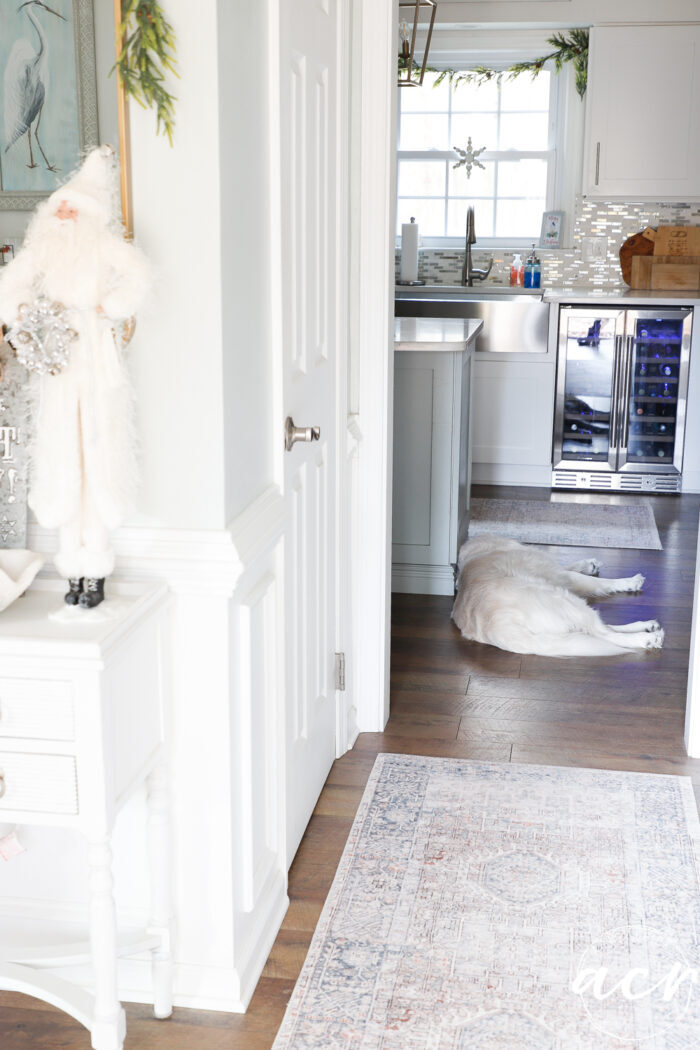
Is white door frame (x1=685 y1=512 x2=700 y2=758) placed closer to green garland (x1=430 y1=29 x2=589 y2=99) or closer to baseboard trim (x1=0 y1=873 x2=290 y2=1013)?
baseboard trim (x1=0 y1=873 x2=290 y2=1013)

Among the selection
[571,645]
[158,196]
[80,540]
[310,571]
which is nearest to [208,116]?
[158,196]

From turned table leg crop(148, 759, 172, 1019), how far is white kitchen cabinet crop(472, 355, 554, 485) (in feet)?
14.8

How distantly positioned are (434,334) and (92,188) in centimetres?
281

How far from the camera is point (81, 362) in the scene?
1.70 metres

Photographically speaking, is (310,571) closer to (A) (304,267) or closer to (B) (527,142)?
(A) (304,267)

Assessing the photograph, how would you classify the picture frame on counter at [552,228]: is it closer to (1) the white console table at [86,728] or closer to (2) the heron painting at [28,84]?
(2) the heron painting at [28,84]

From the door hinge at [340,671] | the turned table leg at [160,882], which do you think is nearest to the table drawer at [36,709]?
the turned table leg at [160,882]

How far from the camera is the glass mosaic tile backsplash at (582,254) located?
6570mm

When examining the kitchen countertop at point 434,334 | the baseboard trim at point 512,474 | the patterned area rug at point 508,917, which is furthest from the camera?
the baseboard trim at point 512,474

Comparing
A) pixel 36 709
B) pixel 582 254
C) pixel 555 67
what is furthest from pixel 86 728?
pixel 555 67

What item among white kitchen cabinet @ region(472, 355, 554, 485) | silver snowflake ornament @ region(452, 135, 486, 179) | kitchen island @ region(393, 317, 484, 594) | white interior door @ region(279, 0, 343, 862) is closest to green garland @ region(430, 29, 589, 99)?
silver snowflake ornament @ region(452, 135, 486, 179)

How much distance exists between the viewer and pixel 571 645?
155 inches

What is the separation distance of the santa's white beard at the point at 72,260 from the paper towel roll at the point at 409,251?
5.16 meters

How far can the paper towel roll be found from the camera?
6.65 metres
